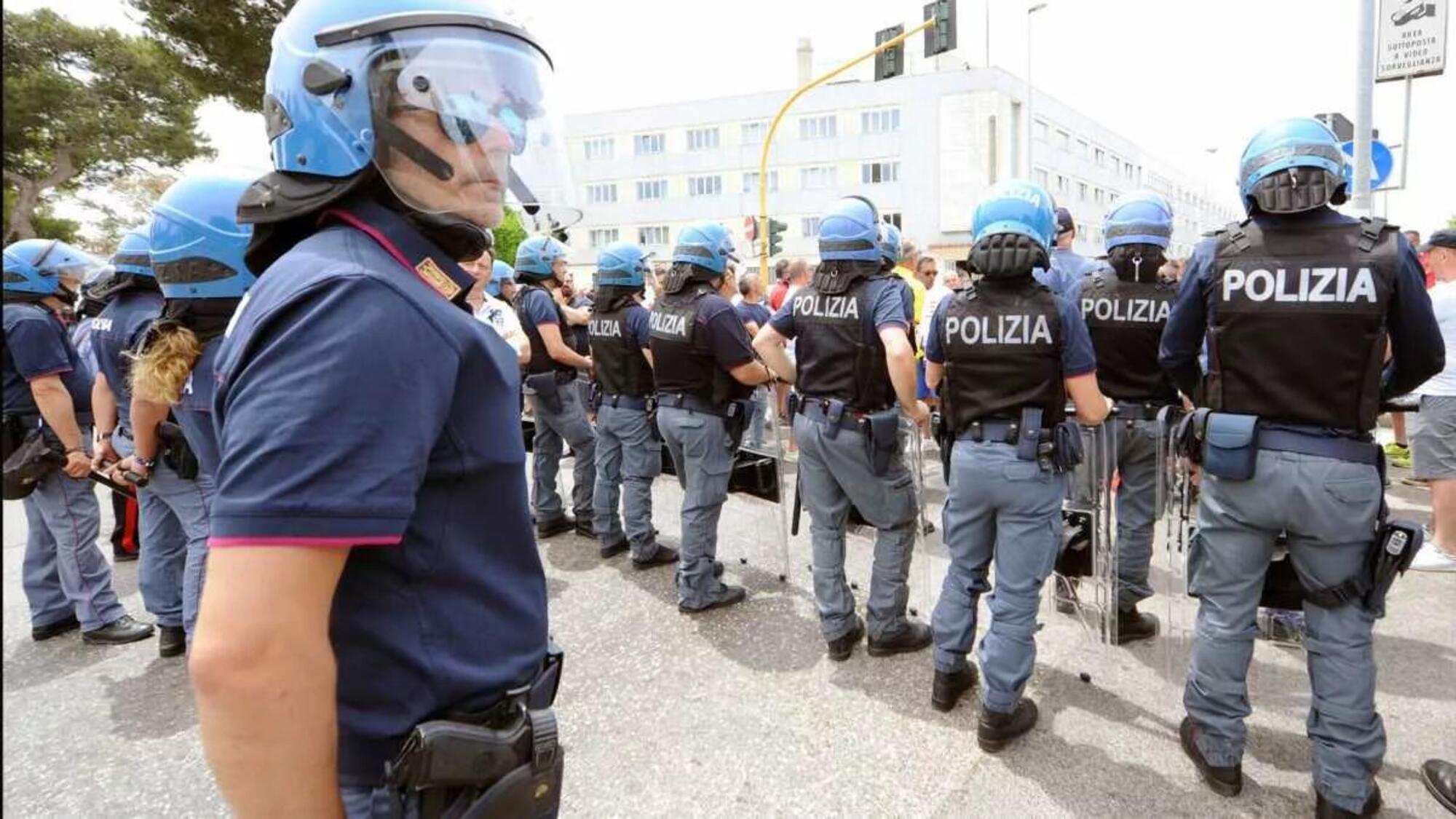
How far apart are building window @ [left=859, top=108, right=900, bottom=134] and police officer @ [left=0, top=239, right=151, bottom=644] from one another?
135ft

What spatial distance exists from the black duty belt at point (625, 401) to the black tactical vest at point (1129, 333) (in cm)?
270

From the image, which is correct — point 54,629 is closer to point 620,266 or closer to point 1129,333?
point 620,266

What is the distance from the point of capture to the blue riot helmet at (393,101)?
1.29 m

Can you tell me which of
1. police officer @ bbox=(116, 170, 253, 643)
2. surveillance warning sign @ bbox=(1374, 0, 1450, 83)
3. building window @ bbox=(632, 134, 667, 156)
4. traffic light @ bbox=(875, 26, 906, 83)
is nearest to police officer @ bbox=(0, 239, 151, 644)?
police officer @ bbox=(116, 170, 253, 643)

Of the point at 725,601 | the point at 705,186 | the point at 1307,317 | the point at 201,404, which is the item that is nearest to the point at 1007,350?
the point at 1307,317

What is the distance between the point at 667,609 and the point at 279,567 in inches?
148

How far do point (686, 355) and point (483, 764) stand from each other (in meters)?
3.40

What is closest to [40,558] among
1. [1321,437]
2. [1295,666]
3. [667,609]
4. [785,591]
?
[667,609]

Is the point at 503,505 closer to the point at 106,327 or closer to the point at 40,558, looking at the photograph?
the point at 106,327

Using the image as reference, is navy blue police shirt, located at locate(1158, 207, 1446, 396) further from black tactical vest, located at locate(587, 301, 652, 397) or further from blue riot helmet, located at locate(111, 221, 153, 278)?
blue riot helmet, located at locate(111, 221, 153, 278)

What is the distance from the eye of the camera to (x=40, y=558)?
4.59m

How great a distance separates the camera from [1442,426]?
4.90 m

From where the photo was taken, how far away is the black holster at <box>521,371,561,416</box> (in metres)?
5.95

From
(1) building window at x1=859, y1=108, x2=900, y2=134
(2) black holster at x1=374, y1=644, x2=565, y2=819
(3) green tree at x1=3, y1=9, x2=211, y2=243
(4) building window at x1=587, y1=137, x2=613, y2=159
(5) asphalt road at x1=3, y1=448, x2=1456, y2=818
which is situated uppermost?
(4) building window at x1=587, y1=137, x2=613, y2=159
